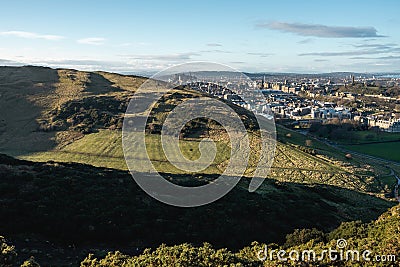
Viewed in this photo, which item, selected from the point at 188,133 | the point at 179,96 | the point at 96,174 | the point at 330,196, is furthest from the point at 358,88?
the point at 96,174

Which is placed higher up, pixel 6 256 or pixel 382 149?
pixel 6 256

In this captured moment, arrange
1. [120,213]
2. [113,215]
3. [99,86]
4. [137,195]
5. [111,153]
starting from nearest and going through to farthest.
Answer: [113,215], [120,213], [137,195], [111,153], [99,86]

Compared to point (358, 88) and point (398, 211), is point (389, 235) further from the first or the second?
point (358, 88)

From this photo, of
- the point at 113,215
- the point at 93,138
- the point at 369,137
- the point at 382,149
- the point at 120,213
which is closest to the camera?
the point at 113,215

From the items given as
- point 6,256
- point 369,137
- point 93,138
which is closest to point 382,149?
point 369,137

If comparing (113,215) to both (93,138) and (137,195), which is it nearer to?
(137,195)

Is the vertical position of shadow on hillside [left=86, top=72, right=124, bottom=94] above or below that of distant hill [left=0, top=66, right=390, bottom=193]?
above

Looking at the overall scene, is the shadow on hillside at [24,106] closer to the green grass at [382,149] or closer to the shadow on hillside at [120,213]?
the shadow on hillside at [120,213]

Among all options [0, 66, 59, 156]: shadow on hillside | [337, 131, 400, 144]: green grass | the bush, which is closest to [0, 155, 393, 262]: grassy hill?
the bush

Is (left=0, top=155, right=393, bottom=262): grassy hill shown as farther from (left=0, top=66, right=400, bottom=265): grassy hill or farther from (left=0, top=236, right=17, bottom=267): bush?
(left=0, top=236, right=17, bottom=267): bush
